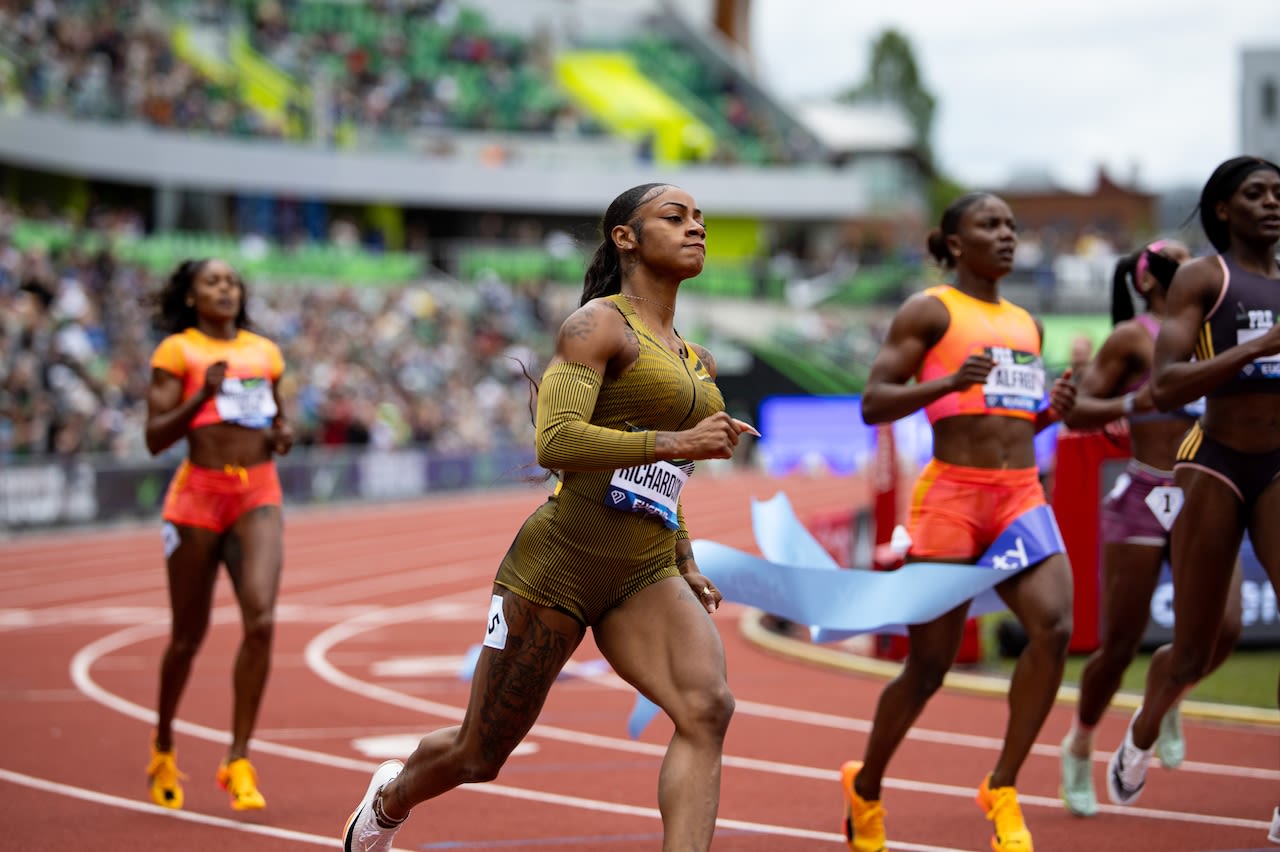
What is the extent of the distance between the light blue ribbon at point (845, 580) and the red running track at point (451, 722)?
0.95m

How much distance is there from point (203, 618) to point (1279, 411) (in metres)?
4.78

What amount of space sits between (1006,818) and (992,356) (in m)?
1.78

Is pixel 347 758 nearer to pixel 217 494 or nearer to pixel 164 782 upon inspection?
pixel 164 782

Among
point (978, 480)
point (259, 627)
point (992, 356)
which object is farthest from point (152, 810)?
point (992, 356)

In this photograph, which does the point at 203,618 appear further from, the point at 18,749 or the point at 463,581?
the point at 463,581

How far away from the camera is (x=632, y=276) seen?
502cm

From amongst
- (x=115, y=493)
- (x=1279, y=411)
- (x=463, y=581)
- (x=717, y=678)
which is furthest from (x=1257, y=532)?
(x=115, y=493)

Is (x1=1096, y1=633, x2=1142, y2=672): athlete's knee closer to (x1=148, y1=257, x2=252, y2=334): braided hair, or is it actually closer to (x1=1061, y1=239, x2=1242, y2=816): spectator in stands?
(x1=1061, y1=239, x2=1242, y2=816): spectator in stands

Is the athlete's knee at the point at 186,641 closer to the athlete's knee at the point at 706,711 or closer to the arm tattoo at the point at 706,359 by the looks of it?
the arm tattoo at the point at 706,359

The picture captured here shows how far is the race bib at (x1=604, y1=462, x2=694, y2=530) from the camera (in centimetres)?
Answer: 475

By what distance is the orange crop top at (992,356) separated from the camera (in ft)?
20.7

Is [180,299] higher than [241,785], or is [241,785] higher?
[180,299]

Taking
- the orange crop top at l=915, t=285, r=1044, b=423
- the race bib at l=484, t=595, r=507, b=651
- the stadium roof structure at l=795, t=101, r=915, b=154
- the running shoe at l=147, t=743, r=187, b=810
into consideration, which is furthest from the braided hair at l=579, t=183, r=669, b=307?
the stadium roof structure at l=795, t=101, r=915, b=154

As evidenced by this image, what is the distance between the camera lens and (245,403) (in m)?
7.59
